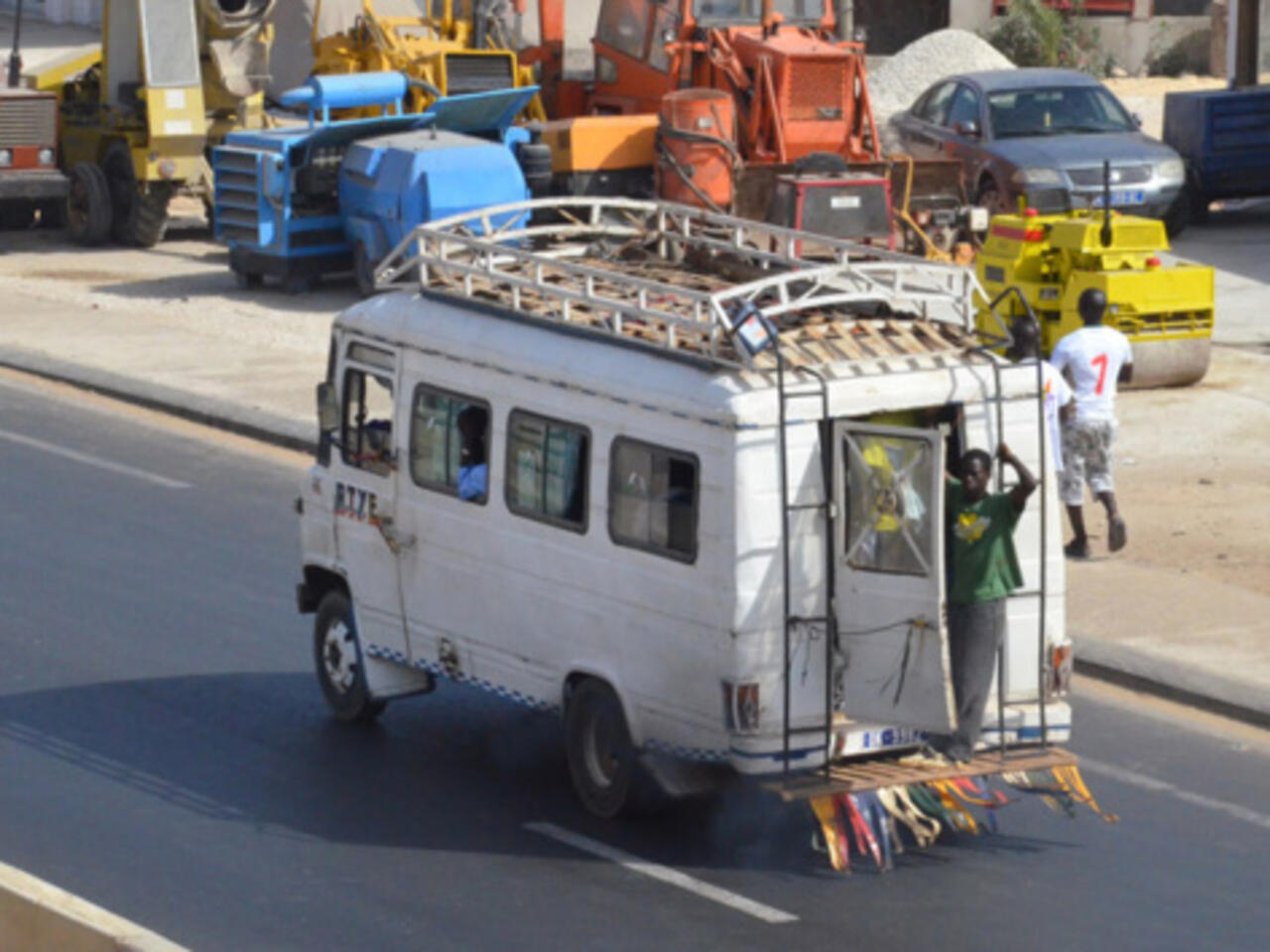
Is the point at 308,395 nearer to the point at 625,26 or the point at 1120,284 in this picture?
the point at 1120,284

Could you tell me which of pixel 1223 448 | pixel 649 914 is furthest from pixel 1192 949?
pixel 1223 448

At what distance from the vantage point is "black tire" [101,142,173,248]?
2972 cm

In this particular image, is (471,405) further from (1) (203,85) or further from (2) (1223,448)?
(1) (203,85)

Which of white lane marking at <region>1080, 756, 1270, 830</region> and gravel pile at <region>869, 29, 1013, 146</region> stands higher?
gravel pile at <region>869, 29, 1013, 146</region>

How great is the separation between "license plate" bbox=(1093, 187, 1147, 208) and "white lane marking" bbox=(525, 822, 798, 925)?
1676cm

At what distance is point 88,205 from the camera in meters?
30.0

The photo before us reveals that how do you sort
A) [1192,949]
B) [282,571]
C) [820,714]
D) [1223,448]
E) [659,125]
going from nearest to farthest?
[1192,949]
[820,714]
[282,571]
[1223,448]
[659,125]

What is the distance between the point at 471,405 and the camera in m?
11.7

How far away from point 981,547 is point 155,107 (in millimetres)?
20348

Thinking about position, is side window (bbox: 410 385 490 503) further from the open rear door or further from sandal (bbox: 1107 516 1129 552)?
sandal (bbox: 1107 516 1129 552)

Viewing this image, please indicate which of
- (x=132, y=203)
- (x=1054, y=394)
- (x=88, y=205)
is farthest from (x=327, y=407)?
(x=88, y=205)

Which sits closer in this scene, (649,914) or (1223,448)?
(649,914)

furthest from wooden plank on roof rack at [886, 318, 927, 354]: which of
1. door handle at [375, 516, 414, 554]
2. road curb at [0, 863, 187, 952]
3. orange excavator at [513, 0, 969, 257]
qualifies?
orange excavator at [513, 0, 969, 257]

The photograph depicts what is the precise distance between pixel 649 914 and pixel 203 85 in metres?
21.9
